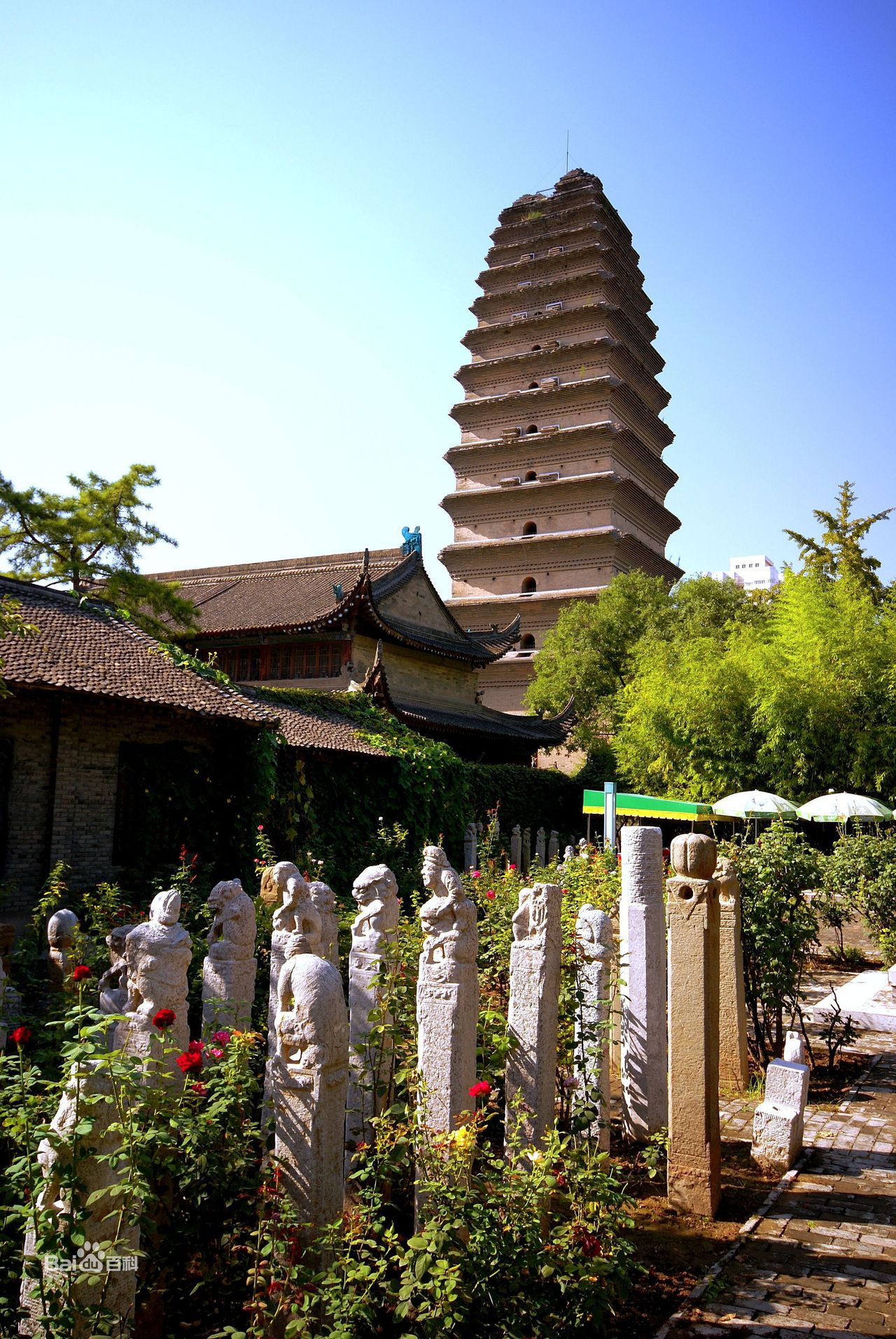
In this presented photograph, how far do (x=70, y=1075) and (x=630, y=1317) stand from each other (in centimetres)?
254

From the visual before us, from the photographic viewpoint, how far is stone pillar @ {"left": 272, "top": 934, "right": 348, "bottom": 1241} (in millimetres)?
3113

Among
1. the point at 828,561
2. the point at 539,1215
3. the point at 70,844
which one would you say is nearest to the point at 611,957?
the point at 539,1215

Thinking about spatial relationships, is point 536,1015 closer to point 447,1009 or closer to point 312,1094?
point 447,1009

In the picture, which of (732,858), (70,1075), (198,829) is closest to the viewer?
(70,1075)

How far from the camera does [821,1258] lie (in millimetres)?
4125

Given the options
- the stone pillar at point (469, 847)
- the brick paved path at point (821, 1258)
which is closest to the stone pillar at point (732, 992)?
the brick paved path at point (821, 1258)

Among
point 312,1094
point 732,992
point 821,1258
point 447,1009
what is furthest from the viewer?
point 732,992

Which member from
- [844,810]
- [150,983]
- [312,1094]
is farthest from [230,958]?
[844,810]

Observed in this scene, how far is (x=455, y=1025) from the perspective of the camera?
3752mm

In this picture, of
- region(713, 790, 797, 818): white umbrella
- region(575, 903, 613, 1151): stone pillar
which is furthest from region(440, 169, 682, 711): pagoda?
region(575, 903, 613, 1151): stone pillar

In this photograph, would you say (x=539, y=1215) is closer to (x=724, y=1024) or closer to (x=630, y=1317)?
(x=630, y=1317)

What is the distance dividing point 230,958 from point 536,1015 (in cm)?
170

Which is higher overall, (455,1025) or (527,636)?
(527,636)

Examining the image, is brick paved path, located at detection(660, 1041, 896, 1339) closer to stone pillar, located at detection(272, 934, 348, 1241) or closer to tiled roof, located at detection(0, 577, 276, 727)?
stone pillar, located at detection(272, 934, 348, 1241)
